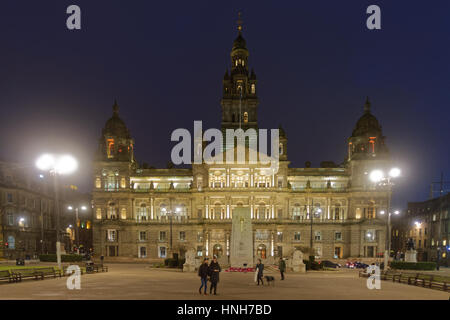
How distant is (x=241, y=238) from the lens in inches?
1779

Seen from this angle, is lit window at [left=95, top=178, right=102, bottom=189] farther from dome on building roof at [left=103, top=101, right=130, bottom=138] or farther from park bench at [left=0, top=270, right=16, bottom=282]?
park bench at [left=0, top=270, right=16, bottom=282]

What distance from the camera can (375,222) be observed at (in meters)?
86.9

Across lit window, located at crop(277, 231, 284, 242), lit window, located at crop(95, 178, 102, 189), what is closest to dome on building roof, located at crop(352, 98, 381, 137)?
lit window, located at crop(277, 231, 284, 242)

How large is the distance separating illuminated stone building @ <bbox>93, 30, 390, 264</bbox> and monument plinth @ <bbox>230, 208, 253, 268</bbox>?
41691 mm

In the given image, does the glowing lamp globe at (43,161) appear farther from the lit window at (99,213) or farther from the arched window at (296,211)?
the arched window at (296,211)

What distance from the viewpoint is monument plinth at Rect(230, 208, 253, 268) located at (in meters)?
44.9

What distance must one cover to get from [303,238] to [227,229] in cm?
1574

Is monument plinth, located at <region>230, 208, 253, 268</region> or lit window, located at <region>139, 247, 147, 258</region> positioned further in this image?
lit window, located at <region>139, 247, 147, 258</region>

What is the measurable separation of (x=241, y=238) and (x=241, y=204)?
43.9 metres

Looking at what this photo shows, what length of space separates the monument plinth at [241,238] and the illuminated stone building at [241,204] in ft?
137

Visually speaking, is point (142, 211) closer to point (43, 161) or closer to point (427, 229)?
point (427, 229)

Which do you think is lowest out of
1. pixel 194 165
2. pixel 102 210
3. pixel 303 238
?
pixel 303 238

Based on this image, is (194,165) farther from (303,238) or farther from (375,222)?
(375,222)
